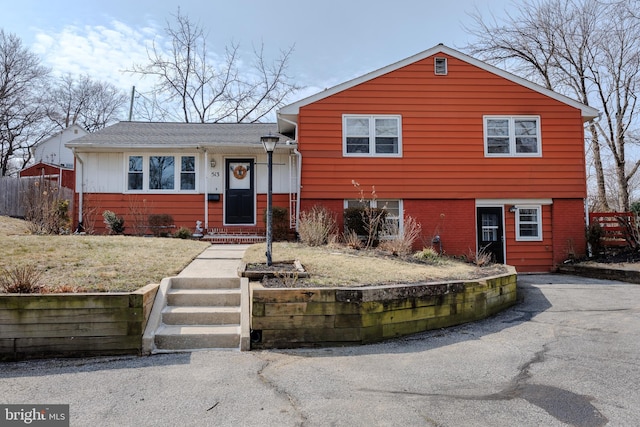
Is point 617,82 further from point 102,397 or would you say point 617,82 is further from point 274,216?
point 102,397

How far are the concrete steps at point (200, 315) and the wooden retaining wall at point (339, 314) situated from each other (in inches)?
16.7

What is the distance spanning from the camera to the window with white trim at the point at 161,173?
12.9 m

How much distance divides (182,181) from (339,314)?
9.49 metres

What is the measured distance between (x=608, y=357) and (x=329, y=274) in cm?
352

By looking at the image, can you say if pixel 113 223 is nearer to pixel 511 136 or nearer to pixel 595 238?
pixel 511 136

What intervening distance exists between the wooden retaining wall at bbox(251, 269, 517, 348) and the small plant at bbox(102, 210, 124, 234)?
833 centimetres

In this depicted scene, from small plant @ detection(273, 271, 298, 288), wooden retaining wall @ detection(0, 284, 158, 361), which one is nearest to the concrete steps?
wooden retaining wall @ detection(0, 284, 158, 361)

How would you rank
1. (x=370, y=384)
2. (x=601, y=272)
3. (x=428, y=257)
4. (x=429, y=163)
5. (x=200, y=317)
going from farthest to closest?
(x=429, y=163) → (x=601, y=272) → (x=428, y=257) → (x=200, y=317) → (x=370, y=384)

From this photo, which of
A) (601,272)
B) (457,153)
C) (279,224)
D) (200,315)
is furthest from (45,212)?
(601,272)

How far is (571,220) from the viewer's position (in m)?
12.4

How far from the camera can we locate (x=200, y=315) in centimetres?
516

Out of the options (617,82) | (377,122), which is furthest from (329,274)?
(617,82)

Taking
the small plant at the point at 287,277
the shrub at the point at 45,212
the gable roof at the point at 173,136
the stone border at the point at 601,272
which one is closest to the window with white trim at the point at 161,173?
the gable roof at the point at 173,136

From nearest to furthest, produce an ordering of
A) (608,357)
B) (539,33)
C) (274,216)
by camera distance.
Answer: (608,357) < (274,216) < (539,33)
